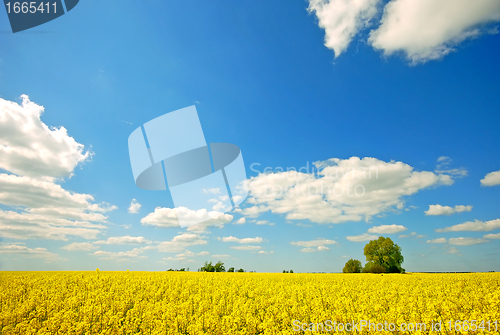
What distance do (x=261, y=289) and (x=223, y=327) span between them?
265 inches

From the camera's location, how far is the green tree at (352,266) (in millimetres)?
59466

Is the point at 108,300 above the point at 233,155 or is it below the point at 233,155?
below

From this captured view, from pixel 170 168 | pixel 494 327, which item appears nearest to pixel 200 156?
pixel 170 168

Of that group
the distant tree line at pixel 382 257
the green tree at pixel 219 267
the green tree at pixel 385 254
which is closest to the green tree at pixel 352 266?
the distant tree line at pixel 382 257

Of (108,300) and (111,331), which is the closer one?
(111,331)

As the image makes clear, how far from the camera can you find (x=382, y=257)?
52844 mm

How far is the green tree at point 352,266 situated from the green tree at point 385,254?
5.43 m

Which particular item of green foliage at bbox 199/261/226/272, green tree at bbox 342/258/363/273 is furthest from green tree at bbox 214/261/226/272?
green tree at bbox 342/258/363/273

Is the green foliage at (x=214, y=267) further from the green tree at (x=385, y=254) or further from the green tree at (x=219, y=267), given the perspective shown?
the green tree at (x=385, y=254)

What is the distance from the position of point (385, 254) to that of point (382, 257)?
4.40 ft

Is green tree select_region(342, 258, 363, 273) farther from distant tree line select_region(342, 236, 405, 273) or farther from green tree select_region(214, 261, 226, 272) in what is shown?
green tree select_region(214, 261, 226, 272)

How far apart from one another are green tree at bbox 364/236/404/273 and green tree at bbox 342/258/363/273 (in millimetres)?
5426

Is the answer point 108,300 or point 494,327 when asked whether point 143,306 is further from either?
point 494,327

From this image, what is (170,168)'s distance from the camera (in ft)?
46.0
